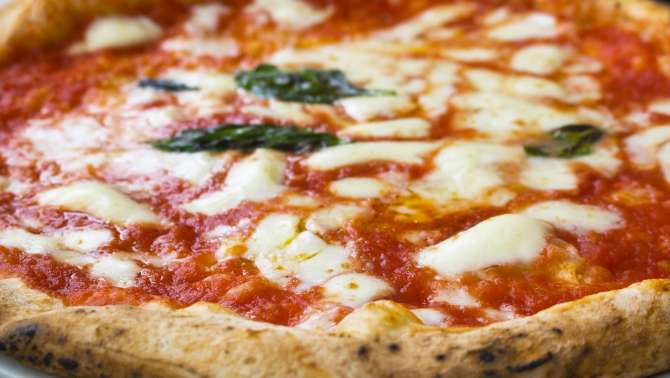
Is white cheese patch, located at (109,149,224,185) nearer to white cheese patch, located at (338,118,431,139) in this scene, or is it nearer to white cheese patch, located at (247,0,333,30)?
white cheese patch, located at (338,118,431,139)

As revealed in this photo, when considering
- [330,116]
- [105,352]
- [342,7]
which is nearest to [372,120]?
[330,116]

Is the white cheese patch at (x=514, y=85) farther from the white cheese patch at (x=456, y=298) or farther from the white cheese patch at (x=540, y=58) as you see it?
the white cheese patch at (x=456, y=298)

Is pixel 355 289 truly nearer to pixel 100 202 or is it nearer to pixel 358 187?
pixel 358 187

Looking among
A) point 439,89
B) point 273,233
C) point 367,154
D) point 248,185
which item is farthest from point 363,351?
point 439,89

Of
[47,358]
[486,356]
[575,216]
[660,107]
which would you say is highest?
[47,358]

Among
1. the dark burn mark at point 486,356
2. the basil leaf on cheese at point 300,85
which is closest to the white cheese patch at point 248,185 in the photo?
the basil leaf on cheese at point 300,85

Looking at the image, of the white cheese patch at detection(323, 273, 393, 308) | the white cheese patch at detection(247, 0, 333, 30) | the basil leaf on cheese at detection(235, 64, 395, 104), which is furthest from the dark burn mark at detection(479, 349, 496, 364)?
the white cheese patch at detection(247, 0, 333, 30)
